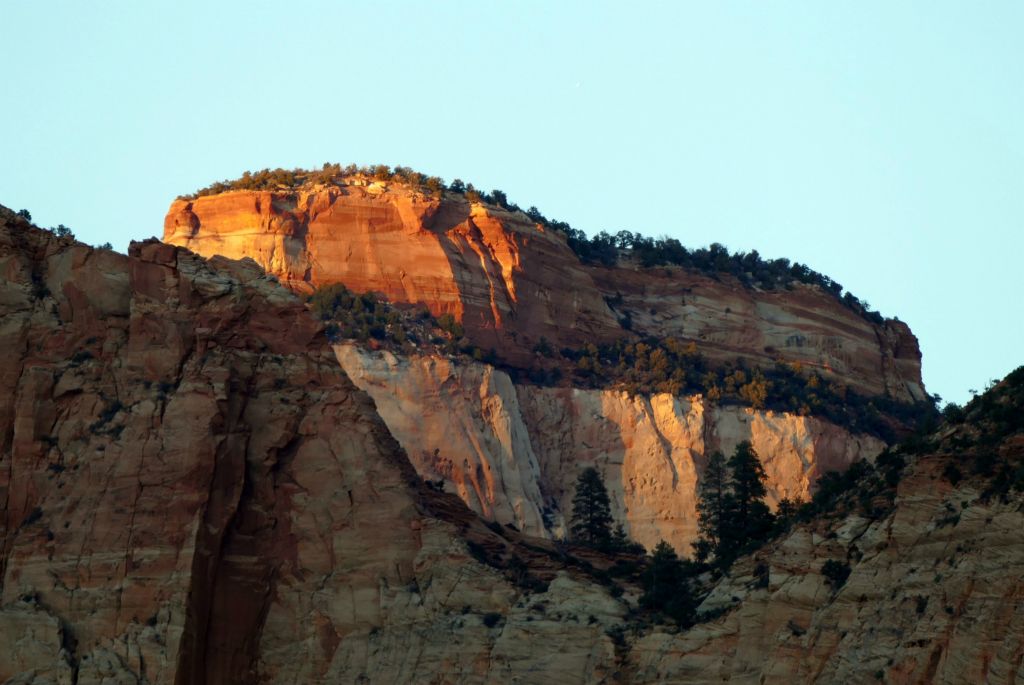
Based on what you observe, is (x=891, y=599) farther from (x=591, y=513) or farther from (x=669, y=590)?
(x=591, y=513)

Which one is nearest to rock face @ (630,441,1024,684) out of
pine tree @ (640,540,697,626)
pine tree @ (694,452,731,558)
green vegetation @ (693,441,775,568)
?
pine tree @ (640,540,697,626)

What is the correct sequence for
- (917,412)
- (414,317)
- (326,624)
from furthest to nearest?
(917,412), (414,317), (326,624)

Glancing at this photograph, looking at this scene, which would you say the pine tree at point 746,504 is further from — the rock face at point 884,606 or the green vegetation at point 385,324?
the green vegetation at point 385,324

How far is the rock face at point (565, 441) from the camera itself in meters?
93.6

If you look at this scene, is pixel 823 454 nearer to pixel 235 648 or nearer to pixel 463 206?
pixel 463 206

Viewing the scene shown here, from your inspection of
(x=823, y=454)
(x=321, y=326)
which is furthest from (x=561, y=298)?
(x=321, y=326)

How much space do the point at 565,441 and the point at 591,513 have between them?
14.7 m

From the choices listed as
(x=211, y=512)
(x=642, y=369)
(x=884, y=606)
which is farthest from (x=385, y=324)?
(x=884, y=606)

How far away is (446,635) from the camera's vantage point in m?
66.7

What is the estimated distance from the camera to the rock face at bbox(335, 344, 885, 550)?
307ft

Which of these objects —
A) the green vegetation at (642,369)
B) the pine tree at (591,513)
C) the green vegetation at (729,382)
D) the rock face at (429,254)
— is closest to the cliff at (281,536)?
the pine tree at (591,513)

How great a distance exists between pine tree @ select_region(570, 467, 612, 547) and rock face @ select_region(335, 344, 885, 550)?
3808 millimetres

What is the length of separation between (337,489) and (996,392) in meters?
16.7

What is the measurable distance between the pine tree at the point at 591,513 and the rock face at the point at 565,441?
3808 mm
